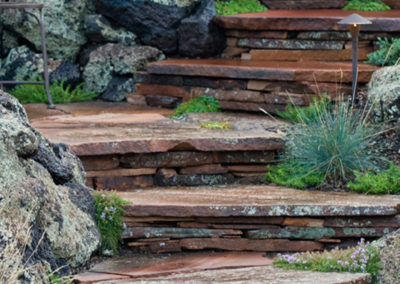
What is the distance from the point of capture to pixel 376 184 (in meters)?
6.45

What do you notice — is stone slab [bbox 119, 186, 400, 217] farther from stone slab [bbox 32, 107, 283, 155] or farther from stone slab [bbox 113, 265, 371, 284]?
stone slab [bbox 113, 265, 371, 284]

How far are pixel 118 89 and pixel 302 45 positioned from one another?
2.39 metres

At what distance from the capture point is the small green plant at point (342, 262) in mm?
5082

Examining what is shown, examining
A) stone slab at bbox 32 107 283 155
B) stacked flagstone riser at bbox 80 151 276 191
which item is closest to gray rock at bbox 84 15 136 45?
stone slab at bbox 32 107 283 155

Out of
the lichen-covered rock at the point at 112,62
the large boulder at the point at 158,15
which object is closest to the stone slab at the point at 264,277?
the lichen-covered rock at the point at 112,62

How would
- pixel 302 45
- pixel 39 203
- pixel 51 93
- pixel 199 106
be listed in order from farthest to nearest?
pixel 51 93 < pixel 302 45 < pixel 199 106 < pixel 39 203

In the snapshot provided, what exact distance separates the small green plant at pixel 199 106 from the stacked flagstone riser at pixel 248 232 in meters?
2.74

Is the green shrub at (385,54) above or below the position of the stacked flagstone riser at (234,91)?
above

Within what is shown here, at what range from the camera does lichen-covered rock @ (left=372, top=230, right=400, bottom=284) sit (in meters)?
5.08

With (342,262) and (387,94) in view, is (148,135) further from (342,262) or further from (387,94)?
(342,262)

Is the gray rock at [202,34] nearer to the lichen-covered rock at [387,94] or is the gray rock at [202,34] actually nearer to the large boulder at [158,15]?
the large boulder at [158,15]

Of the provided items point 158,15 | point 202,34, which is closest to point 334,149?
point 202,34

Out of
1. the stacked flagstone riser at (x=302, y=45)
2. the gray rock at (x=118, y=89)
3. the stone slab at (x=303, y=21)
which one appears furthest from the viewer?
the gray rock at (x=118, y=89)

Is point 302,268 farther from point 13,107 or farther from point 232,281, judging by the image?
point 13,107
